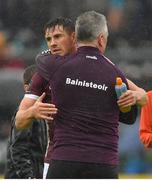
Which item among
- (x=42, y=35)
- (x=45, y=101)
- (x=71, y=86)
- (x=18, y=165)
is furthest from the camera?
(x=42, y=35)

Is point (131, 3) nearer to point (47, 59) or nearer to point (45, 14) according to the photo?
point (45, 14)

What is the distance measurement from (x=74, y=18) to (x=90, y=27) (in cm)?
575

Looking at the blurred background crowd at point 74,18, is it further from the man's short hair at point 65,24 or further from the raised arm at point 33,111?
the raised arm at point 33,111

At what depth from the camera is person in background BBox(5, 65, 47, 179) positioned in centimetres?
531

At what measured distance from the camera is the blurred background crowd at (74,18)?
9766 millimetres

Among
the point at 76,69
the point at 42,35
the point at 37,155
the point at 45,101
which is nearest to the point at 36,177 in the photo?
the point at 37,155

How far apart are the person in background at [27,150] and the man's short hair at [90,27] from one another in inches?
31.6

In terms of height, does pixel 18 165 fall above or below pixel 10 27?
below

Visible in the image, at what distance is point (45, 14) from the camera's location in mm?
Result: 10867

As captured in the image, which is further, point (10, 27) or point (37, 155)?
point (10, 27)

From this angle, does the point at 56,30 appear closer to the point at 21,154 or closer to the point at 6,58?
the point at 21,154

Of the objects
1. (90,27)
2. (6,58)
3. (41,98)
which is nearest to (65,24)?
(90,27)

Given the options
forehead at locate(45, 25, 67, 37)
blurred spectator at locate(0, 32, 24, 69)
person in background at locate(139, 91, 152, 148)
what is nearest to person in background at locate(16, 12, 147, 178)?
forehead at locate(45, 25, 67, 37)

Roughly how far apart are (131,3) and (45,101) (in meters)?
6.58
